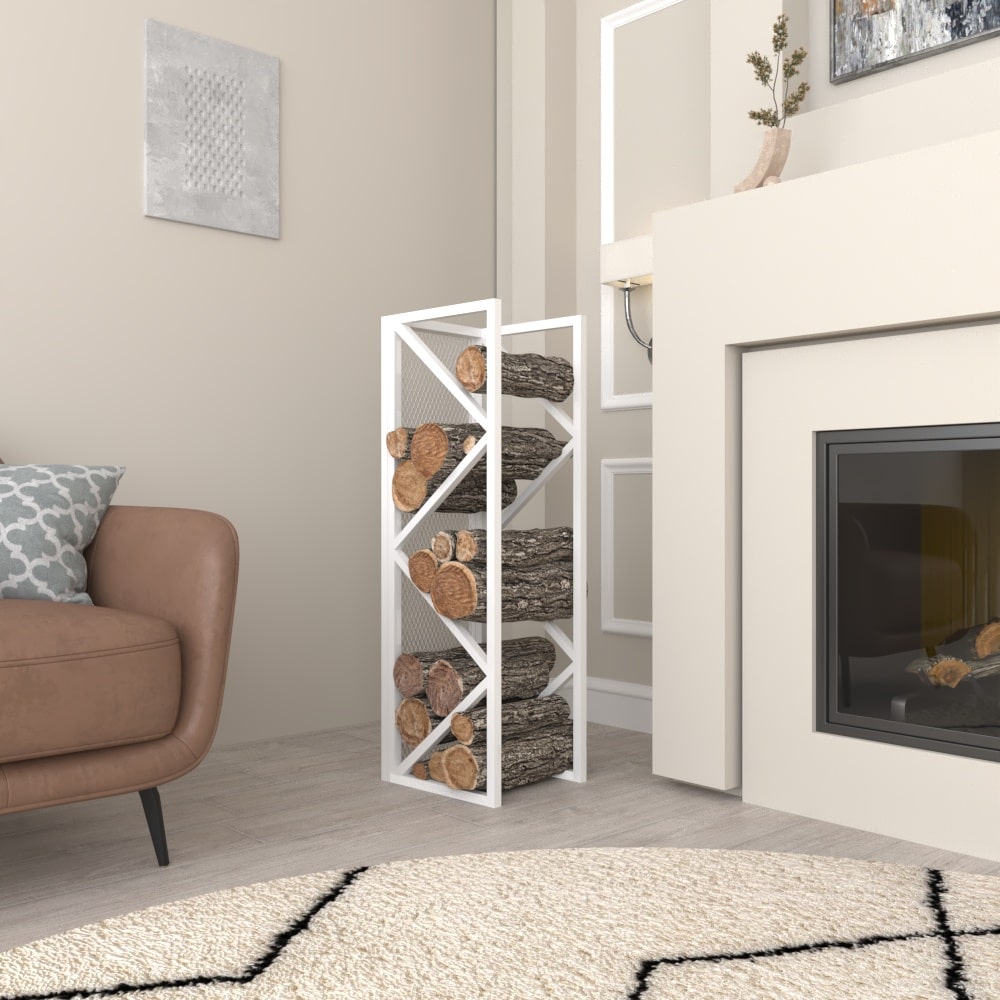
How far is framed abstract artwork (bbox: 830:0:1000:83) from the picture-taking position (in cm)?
283

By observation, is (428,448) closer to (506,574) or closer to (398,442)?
(398,442)

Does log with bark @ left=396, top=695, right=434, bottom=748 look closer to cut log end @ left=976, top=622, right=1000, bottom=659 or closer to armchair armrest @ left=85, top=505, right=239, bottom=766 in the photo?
armchair armrest @ left=85, top=505, right=239, bottom=766

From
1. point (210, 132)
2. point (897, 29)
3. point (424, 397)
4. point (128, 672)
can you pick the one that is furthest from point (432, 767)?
point (897, 29)

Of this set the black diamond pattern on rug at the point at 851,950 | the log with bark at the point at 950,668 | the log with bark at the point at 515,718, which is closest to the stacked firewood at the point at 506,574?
the log with bark at the point at 515,718

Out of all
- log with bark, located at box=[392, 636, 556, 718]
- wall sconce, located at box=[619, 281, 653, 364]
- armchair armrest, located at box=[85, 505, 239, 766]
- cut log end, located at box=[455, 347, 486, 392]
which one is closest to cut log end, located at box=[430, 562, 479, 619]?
log with bark, located at box=[392, 636, 556, 718]

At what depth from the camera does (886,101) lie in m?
2.84

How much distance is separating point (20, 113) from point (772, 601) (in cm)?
223

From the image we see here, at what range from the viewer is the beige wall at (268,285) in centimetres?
299

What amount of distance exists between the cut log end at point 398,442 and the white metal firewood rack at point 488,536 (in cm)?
3

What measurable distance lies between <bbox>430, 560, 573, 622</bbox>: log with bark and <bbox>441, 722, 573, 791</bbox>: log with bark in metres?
0.29

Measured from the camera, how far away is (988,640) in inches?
91.0

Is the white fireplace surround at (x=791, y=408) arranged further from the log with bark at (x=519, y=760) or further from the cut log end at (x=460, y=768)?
the cut log end at (x=460, y=768)

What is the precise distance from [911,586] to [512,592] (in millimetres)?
912

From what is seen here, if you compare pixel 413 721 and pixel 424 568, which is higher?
pixel 424 568
